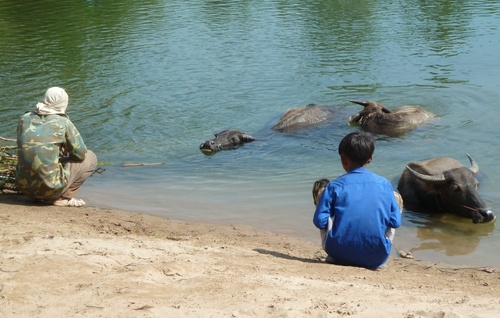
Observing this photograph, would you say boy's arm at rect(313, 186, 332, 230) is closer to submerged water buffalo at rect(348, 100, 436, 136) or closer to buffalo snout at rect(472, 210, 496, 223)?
buffalo snout at rect(472, 210, 496, 223)

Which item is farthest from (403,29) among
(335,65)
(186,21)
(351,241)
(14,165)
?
(351,241)

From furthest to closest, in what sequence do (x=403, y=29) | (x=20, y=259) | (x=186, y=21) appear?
(x=186, y=21), (x=403, y=29), (x=20, y=259)

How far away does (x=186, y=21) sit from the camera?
68.5 ft

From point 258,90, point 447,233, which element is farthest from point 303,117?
point 447,233

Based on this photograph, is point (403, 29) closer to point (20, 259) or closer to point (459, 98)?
point (459, 98)

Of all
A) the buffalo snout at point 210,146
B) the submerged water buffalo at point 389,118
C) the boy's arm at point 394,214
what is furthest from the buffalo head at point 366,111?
the boy's arm at point 394,214

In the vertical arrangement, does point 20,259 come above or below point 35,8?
above

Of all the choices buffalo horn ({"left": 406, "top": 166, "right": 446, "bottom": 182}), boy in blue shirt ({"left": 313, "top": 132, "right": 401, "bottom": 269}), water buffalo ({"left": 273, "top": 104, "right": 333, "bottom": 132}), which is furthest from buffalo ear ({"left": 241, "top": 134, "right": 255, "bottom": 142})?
boy in blue shirt ({"left": 313, "top": 132, "right": 401, "bottom": 269})

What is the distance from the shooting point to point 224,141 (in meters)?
10.9

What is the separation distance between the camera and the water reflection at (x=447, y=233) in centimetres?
703

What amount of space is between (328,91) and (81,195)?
20.6 feet

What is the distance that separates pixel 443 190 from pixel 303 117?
394 centimetres

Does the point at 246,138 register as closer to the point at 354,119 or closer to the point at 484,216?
the point at 354,119

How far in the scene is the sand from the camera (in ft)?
14.0
